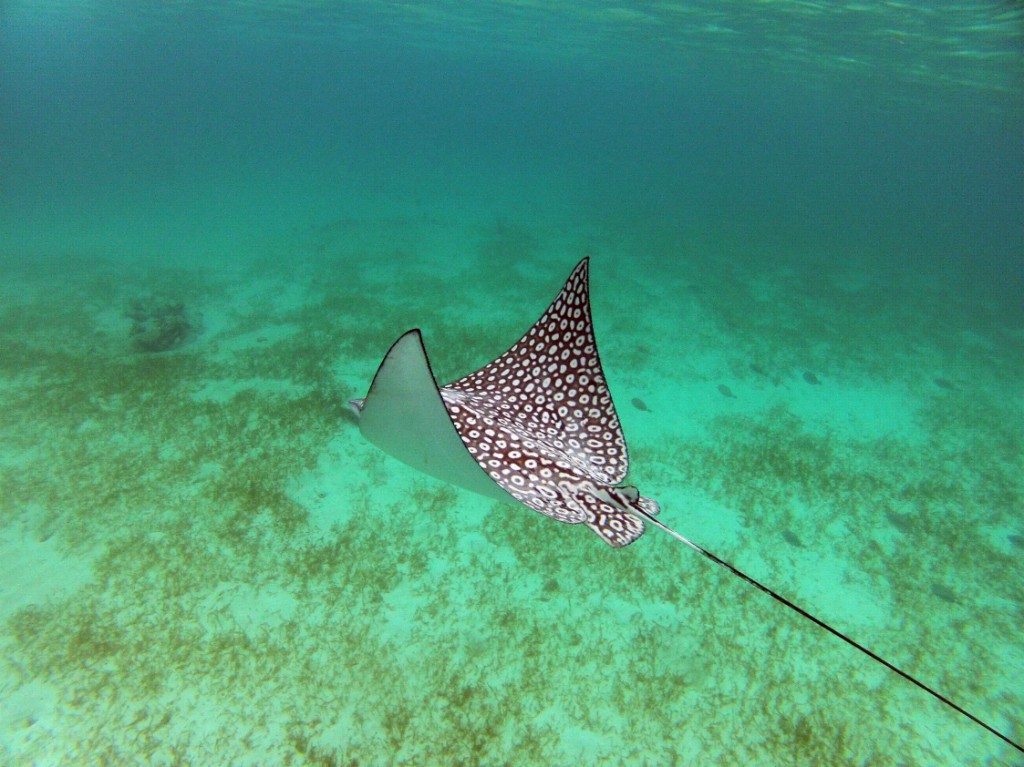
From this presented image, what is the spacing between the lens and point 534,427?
13.3 ft

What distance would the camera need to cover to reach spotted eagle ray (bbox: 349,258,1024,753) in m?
2.60

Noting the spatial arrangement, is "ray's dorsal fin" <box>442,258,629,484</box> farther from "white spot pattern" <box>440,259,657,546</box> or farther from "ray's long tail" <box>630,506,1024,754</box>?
"ray's long tail" <box>630,506,1024,754</box>

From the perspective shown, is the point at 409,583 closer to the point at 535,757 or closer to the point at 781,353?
the point at 535,757

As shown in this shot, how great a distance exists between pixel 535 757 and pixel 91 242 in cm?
2072

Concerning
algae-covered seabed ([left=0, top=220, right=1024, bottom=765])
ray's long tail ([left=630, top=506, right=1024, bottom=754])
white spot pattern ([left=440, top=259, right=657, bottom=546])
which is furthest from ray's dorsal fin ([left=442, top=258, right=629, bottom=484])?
algae-covered seabed ([left=0, top=220, right=1024, bottom=765])

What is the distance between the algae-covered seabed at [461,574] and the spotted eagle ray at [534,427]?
1.44 metres

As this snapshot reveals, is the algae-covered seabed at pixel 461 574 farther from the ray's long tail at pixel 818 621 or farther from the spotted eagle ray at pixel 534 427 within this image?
the ray's long tail at pixel 818 621

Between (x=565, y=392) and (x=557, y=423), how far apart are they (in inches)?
10.2

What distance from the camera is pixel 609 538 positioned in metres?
3.14

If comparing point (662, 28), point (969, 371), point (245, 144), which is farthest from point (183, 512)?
point (245, 144)

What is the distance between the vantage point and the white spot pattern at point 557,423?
10.6 feet

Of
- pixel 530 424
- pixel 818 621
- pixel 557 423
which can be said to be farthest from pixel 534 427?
pixel 818 621

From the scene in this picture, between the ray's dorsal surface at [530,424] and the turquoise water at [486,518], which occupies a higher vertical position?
the ray's dorsal surface at [530,424]

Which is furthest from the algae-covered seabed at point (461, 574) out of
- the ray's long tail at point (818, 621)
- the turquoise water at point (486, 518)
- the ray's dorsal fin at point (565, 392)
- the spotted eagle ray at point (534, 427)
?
the ray's long tail at point (818, 621)
